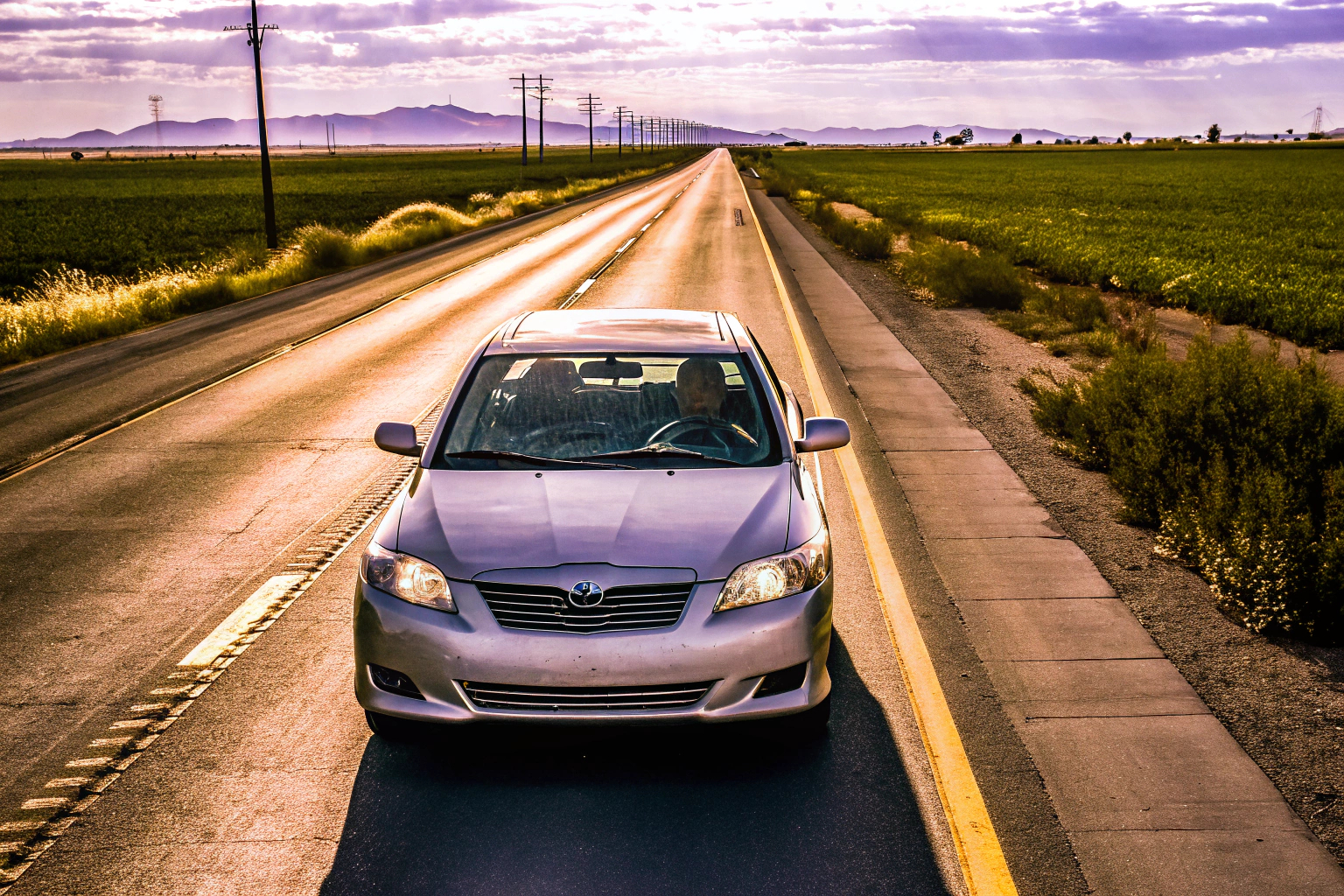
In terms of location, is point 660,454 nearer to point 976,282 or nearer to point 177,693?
point 177,693

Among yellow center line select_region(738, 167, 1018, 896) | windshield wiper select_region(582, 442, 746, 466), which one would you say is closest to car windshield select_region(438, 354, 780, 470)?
windshield wiper select_region(582, 442, 746, 466)

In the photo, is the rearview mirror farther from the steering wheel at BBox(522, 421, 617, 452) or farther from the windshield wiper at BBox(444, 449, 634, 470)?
the windshield wiper at BBox(444, 449, 634, 470)

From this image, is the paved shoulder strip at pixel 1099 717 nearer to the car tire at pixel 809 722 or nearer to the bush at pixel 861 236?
the car tire at pixel 809 722

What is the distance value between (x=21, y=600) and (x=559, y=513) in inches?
153

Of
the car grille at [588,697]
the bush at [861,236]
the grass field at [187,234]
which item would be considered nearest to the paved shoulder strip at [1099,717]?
the car grille at [588,697]

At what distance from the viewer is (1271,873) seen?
350 cm

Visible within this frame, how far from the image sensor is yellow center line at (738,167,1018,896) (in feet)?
11.7

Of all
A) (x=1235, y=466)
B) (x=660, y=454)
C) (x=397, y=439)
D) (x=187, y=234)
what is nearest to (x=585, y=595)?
(x=660, y=454)

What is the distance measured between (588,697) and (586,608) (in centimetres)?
32

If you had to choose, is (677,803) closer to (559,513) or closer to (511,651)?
(511,651)

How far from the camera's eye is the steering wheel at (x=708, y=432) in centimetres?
498

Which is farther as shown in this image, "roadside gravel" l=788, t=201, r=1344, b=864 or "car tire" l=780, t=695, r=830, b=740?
"roadside gravel" l=788, t=201, r=1344, b=864

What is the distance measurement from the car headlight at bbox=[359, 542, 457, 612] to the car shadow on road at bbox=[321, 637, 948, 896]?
1.62 ft

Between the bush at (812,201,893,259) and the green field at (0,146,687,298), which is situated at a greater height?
the bush at (812,201,893,259)
